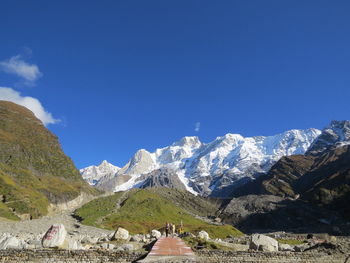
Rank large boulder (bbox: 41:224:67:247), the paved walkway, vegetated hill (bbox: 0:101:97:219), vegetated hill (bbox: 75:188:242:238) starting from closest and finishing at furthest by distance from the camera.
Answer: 1. the paved walkway
2. large boulder (bbox: 41:224:67:247)
3. vegetated hill (bbox: 75:188:242:238)
4. vegetated hill (bbox: 0:101:97:219)

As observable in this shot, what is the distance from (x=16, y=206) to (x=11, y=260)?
87.7 m

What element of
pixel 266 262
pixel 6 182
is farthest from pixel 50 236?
pixel 6 182

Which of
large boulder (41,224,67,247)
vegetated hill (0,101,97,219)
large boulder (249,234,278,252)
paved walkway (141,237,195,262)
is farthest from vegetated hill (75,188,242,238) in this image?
paved walkway (141,237,195,262)

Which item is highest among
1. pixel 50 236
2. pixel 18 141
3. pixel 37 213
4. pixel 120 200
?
pixel 18 141

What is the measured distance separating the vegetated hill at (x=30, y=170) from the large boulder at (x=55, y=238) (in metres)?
71.6

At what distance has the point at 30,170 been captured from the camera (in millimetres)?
146875

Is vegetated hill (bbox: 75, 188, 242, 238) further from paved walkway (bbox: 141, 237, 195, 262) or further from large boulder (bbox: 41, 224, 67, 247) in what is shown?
paved walkway (bbox: 141, 237, 195, 262)

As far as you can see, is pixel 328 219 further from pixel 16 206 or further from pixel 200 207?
pixel 16 206

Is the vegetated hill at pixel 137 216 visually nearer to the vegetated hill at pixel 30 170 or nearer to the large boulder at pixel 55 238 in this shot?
the vegetated hill at pixel 30 170

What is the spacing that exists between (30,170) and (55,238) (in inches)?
5269

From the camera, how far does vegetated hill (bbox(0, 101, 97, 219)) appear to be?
104 metres

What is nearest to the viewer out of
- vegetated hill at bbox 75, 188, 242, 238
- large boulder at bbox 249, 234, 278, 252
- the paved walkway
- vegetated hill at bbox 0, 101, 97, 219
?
the paved walkway

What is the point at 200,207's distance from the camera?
18700 cm

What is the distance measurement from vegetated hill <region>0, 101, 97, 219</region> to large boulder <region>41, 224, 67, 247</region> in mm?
71609
